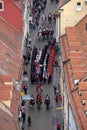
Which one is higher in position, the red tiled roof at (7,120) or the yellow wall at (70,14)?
the yellow wall at (70,14)

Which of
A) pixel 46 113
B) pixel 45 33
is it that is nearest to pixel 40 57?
pixel 45 33

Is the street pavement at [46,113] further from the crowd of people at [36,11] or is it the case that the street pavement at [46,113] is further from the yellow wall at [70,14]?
the crowd of people at [36,11]

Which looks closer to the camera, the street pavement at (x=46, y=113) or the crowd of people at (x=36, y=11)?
the street pavement at (x=46, y=113)

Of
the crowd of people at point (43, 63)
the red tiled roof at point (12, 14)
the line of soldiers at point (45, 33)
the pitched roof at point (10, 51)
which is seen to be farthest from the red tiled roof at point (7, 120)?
the line of soldiers at point (45, 33)

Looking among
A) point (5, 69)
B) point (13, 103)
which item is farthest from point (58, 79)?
point (13, 103)

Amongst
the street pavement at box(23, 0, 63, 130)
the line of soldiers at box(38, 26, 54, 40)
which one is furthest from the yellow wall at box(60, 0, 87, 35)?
the line of soldiers at box(38, 26, 54, 40)

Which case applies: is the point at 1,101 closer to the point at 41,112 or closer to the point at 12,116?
the point at 12,116
